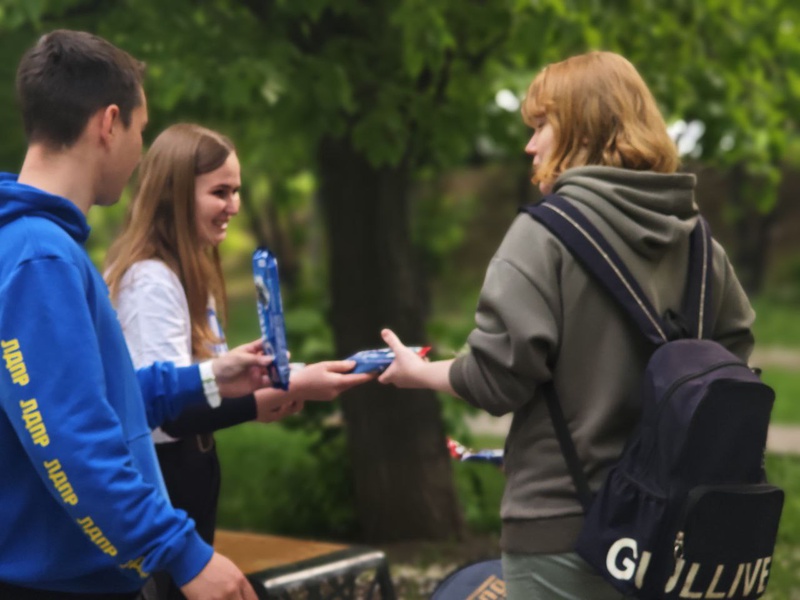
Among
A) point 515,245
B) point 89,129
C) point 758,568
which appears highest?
point 89,129

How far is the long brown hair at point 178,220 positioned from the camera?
3.80 meters

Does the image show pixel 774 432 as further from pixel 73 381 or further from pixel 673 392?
pixel 73 381

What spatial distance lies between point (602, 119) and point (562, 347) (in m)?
0.52

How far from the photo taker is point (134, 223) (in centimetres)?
386

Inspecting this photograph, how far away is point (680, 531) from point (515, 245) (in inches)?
27.1

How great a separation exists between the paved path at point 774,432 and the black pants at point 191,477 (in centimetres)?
762

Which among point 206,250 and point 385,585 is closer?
point 206,250

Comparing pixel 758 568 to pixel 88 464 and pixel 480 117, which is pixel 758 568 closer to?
pixel 88 464

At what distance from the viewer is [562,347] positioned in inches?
114

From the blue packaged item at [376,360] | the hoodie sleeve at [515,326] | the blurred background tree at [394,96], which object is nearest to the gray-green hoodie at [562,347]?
the hoodie sleeve at [515,326]

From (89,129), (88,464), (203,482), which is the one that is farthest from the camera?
(203,482)

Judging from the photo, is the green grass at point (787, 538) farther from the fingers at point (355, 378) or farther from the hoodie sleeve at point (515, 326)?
the hoodie sleeve at point (515, 326)

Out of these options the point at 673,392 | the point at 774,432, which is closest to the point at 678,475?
the point at 673,392

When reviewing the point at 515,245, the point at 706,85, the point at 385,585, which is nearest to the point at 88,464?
the point at 515,245
